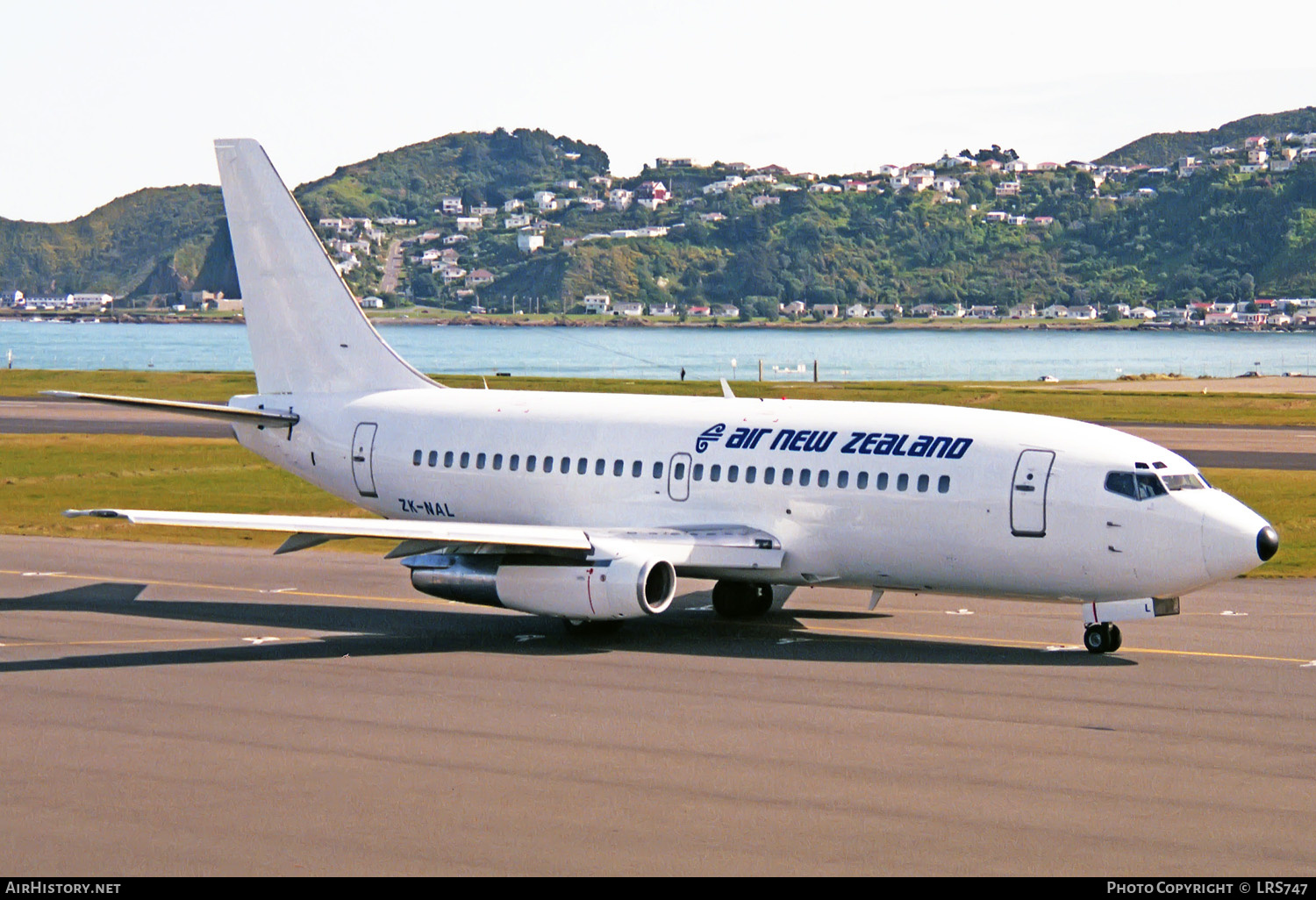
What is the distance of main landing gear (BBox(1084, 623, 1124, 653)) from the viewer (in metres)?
30.5

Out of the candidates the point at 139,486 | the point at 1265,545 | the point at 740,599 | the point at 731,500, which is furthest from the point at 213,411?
the point at 1265,545

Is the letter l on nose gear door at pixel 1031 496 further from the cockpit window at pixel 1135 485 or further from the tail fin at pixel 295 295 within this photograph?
the tail fin at pixel 295 295

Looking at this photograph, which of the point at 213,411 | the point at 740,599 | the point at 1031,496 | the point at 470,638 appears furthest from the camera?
the point at 213,411

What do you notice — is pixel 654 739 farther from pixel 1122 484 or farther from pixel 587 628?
pixel 1122 484

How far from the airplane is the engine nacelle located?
38 mm

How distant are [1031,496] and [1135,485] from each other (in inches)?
71.8

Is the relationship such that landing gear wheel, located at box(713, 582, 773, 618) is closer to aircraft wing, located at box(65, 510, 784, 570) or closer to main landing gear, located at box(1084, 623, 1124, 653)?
aircraft wing, located at box(65, 510, 784, 570)

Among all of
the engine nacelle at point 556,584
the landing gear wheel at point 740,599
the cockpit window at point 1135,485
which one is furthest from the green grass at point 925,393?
the cockpit window at point 1135,485

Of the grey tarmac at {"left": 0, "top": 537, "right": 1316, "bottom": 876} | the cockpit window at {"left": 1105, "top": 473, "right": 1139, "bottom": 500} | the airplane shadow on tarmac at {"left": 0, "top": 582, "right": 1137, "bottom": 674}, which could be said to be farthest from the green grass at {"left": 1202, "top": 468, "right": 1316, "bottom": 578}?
the airplane shadow on tarmac at {"left": 0, "top": 582, "right": 1137, "bottom": 674}

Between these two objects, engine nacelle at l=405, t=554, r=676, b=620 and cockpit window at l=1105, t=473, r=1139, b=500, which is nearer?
cockpit window at l=1105, t=473, r=1139, b=500

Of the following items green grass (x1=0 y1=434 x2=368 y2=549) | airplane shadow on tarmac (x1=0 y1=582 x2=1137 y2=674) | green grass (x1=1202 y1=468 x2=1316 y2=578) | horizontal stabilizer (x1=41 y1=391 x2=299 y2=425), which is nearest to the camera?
airplane shadow on tarmac (x1=0 y1=582 x2=1137 y2=674)

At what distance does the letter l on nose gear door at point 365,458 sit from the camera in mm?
38719

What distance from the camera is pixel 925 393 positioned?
11019 centimetres

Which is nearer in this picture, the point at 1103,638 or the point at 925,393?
the point at 1103,638
